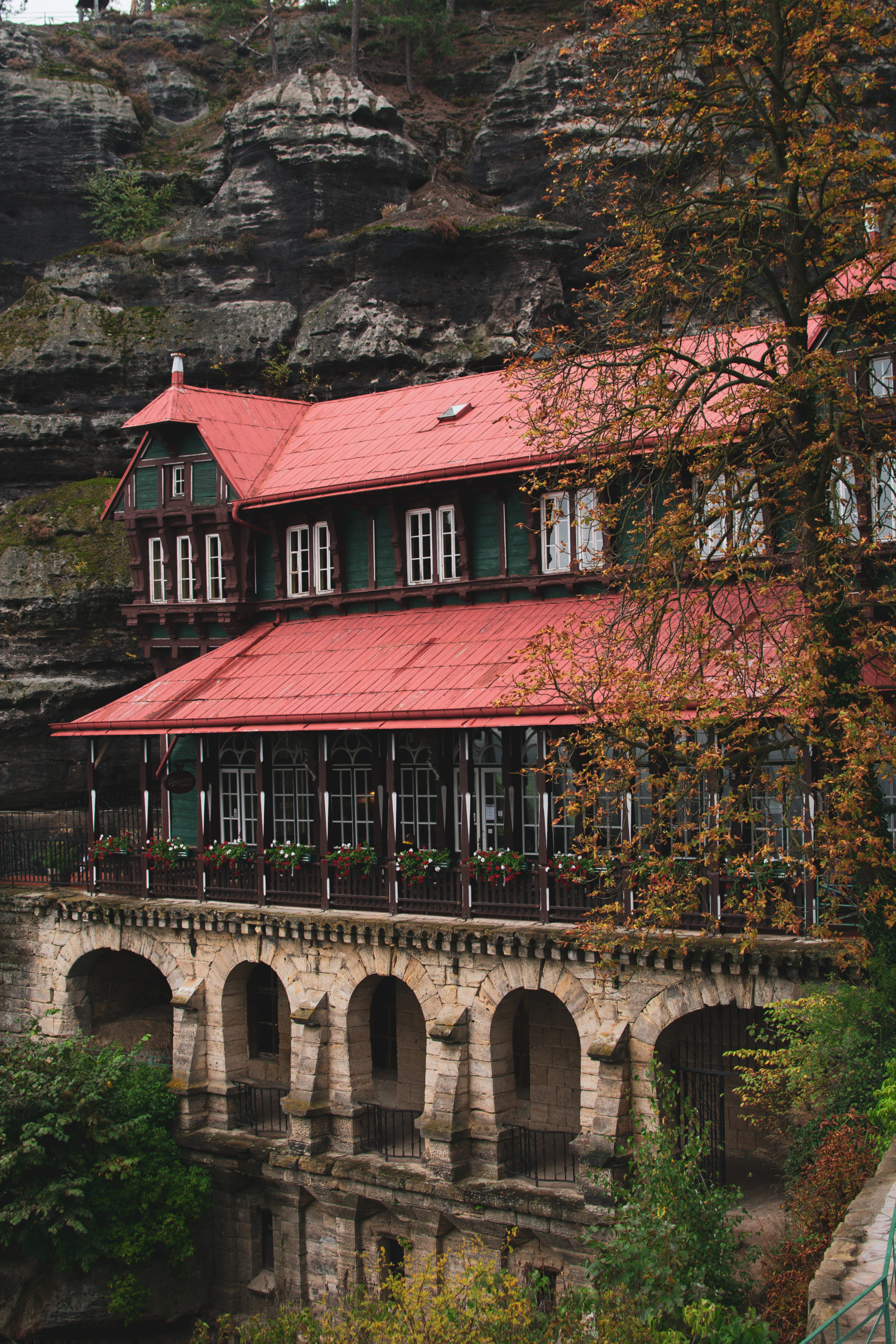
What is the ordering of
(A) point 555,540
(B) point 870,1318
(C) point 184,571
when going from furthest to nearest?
1. (C) point 184,571
2. (A) point 555,540
3. (B) point 870,1318

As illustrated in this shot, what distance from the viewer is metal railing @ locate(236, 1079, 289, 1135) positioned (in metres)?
24.7

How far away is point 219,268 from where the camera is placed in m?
39.3

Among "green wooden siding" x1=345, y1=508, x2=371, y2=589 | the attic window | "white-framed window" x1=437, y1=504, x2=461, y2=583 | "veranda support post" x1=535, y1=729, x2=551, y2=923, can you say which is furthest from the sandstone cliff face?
"veranda support post" x1=535, y1=729, x2=551, y2=923

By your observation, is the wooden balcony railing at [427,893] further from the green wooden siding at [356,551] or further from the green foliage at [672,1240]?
the green wooden siding at [356,551]

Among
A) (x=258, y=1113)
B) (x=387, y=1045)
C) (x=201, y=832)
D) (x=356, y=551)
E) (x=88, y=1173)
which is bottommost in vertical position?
(x=88, y=1173)

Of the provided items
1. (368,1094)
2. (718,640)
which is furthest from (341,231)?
(368,1094)

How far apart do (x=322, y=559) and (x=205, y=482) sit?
362 cm

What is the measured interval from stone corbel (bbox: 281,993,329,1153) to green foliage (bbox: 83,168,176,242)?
2759 centimetres

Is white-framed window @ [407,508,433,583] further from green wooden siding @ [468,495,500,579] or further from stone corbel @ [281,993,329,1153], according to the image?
stone corbel @ [281,993,329,1153]

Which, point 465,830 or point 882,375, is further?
point 465,830

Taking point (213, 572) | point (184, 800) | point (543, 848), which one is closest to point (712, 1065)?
point (543, 848)

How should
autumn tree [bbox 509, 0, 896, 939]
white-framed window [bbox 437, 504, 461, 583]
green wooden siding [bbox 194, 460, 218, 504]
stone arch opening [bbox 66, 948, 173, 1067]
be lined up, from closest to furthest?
autumn tree [bbox 509, 0, 896, 939]
white-framed window [bbox 437, 504, 461, 583]
stone arch opening [bbox 66, 948, 173, 1067]
green wooden siding [bbox 194, 460, 218, 504]

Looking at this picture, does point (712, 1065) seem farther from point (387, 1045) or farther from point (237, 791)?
point (237, 791)

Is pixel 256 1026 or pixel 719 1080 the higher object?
pixel 719 1080
